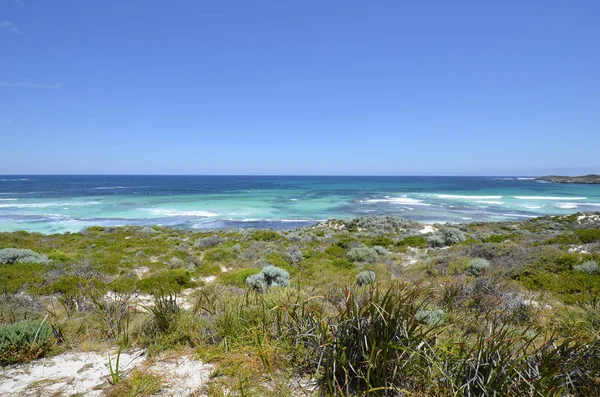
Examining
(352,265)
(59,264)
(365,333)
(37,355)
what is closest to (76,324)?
(37,355)

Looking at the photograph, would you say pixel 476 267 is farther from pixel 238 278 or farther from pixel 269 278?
pixel 238 278

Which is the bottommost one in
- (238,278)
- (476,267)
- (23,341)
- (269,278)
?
(238,278)

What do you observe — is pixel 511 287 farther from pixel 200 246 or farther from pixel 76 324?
pixel 200 246

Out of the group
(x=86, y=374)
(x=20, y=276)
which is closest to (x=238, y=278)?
(x=86, y=374)

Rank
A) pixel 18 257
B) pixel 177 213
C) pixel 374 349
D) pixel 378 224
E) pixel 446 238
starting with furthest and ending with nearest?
1. pixel 177 213
2. pixel 378 224
3. pixel 446 238
4. pixel 18 257
5. pixel 374 349

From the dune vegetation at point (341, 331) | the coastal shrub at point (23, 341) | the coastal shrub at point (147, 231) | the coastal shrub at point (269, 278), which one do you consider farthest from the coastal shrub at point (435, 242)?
the coastal shrub at point (147, 231)

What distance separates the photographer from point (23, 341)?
11.8ft

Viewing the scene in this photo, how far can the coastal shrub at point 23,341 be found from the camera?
3410 mm

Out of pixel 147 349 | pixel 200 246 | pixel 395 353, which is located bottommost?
pixel 200 246

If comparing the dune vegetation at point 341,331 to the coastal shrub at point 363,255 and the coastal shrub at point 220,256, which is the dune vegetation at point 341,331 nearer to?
the coastal shrub at point 363,255

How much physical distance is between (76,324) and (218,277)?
5.45 metres

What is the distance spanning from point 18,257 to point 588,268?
18624 millimetres

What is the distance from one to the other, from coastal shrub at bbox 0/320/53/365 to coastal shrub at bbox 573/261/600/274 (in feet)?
40.0

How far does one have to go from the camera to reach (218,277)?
31.4ft
